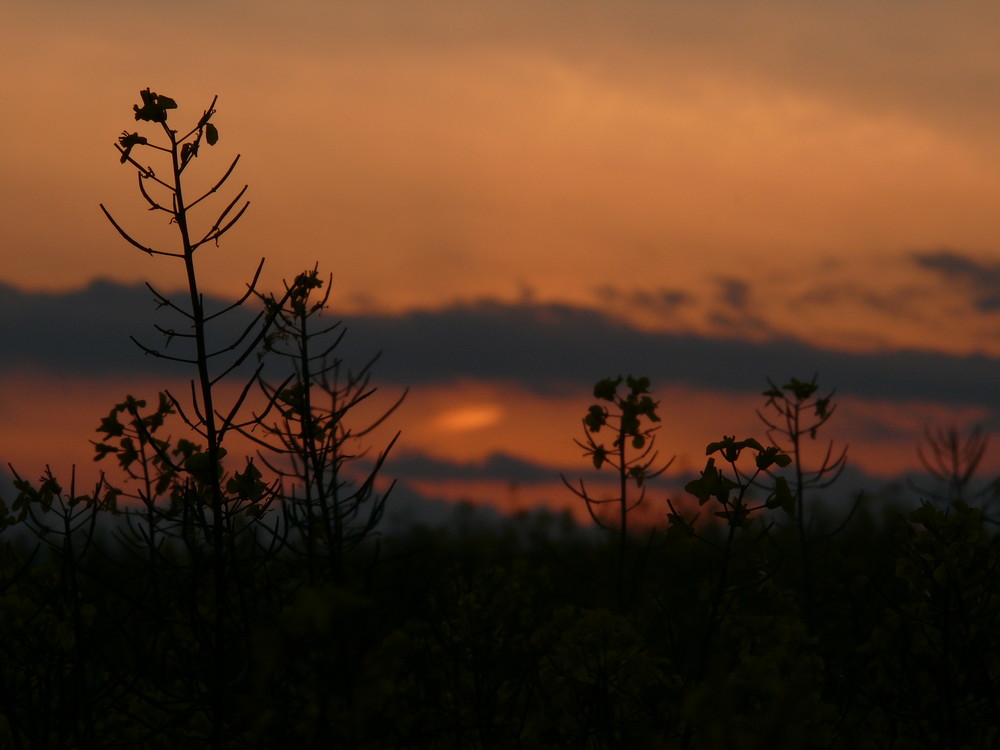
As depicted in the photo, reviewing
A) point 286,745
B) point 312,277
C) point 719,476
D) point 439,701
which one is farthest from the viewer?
point 439,701

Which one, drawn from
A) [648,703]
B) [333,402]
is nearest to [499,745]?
[648,703]

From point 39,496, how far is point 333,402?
Result: 197cm

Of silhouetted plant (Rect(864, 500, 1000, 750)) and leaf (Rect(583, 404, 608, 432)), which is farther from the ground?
leaf (Rect(583, 404, 608, 432))

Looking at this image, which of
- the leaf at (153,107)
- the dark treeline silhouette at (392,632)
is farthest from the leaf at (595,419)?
the leaf at (153,107)

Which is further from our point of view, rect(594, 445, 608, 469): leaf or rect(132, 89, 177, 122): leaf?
rect(594, 445, 608, 469): leaf

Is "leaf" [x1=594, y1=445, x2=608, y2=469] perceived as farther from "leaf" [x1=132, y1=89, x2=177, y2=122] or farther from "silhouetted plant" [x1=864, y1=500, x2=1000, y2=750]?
"leaf" [x1=132, y1=89, x2=177, y2=122]

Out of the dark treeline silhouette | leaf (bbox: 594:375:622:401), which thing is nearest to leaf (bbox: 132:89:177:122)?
the dark treeline silhouette

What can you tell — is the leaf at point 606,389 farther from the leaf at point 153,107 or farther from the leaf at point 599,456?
the leaf at point 153,107

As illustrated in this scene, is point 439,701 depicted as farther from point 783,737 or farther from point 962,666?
point 783,737

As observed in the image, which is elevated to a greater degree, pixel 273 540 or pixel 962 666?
pixel 273 540

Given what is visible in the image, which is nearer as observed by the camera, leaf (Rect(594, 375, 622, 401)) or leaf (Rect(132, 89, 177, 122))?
leaf (Rect(132, 89, 177, 122))

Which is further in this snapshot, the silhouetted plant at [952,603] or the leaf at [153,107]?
the silhouetted plant at [952,603]

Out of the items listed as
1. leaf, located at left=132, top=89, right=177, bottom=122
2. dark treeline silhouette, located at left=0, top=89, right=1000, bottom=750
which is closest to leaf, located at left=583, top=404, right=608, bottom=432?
dark treeline silhouette, located at left=0, top=89, right=1000, bottom=750

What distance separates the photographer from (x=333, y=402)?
743 centimetres
